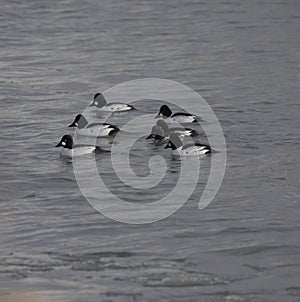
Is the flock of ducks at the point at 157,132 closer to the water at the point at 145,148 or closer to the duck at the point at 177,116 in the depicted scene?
the duck at the point at 177,116

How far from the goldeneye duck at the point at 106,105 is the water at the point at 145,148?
16.2 inches

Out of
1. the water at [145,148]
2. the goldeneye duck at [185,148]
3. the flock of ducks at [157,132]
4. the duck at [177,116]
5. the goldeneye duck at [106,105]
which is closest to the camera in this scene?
the water at [145,148]

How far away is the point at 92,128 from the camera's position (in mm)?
20234

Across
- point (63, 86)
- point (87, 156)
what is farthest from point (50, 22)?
point (87, 156)

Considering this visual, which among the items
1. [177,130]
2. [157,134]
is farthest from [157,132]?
[177,130]

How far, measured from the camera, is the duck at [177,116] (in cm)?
2042

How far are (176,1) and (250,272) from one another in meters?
24.9

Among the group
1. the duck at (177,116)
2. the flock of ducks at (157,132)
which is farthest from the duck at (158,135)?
the duck at (177,116)

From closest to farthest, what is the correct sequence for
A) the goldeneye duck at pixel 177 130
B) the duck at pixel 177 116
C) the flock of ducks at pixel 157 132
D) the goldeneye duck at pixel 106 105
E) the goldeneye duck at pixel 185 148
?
1. the goldeneye duck at pixel 185 148
2. the flock of ducks at pixel 157 132
3. the goldeneye duck at pixel 177 130
4. the duck at pixel 177 116
5. the goldeneye duck at pixel 106 105

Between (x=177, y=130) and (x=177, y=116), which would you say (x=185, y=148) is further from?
(x=177, y=116)

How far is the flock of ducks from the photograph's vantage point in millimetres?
18203

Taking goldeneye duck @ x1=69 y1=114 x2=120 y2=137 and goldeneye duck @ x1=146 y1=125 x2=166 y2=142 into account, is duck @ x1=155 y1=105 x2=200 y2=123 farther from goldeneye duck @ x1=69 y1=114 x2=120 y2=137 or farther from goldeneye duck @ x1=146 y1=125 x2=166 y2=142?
goldeneye duck @ x1=69 y1=114 x2=120 y2=137

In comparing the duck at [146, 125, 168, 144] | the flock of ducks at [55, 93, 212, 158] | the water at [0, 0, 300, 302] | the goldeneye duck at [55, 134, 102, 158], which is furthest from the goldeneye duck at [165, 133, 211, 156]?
the goldeneye duck at [55, 134, 102, 158]

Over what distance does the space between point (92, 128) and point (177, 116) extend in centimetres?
162
